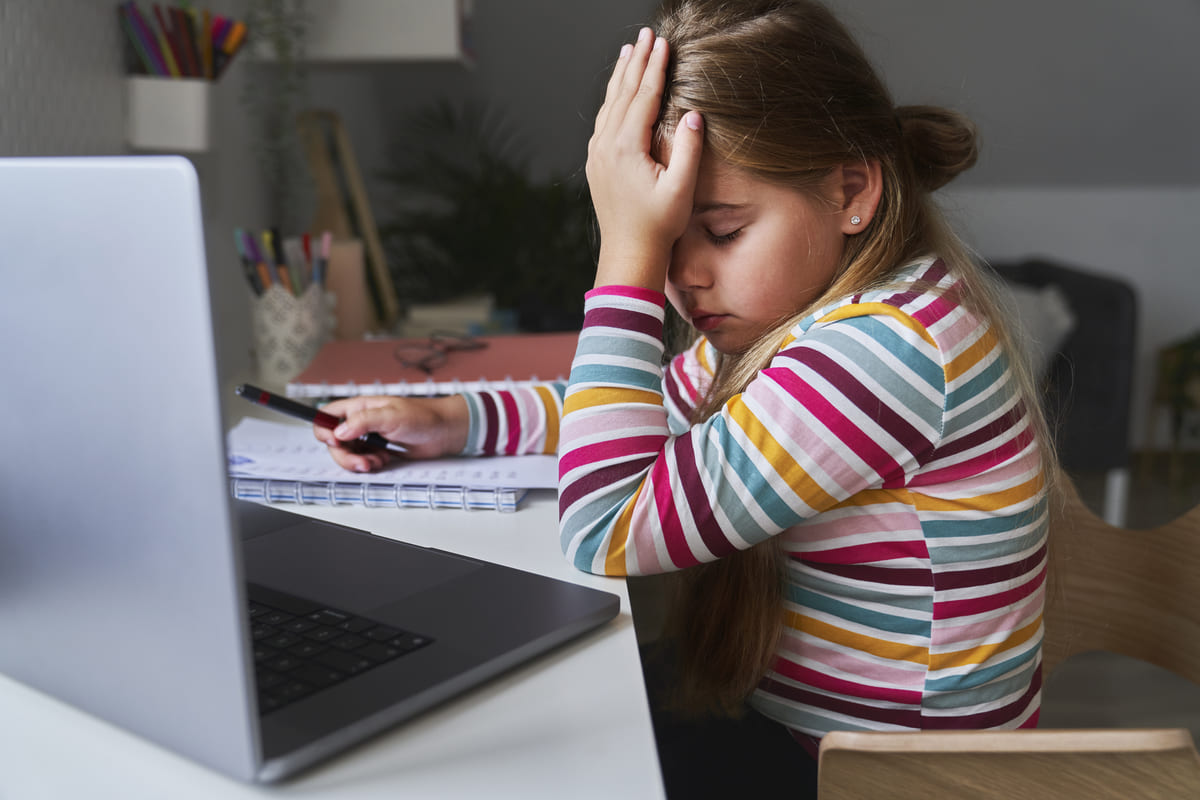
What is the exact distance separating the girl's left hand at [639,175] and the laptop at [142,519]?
296mm

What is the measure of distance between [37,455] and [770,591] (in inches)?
19.0

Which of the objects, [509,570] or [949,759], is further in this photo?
[509,570]

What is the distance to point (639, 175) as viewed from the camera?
716mm

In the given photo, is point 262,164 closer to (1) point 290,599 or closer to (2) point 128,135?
(2) point 128,135

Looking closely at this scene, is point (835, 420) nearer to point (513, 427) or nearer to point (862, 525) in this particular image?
point (862, 525)

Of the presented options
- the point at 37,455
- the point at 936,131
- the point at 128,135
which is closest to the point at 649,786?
the point at 37,455

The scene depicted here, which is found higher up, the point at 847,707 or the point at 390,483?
the point at 390,483

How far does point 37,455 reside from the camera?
425 millimetres

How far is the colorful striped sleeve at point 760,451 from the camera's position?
62 centimetres

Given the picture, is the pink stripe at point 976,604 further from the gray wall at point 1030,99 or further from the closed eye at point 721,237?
the gray wall at point 1030,99

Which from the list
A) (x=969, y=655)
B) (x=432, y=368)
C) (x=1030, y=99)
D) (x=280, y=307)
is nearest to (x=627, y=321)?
(x=969, y=655)

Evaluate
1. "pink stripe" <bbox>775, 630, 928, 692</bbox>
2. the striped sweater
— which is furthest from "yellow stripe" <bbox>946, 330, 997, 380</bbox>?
"pink stripe" <bbox>775, 630, 928, 692</bbox>

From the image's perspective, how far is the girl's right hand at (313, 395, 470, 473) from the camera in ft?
2.77

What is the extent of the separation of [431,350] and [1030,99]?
2786 mm
